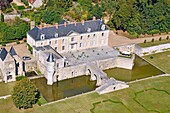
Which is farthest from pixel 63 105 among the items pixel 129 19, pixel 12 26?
pixel 129 19

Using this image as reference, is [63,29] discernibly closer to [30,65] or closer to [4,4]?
[30,65]

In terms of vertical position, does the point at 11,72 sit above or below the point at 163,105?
above

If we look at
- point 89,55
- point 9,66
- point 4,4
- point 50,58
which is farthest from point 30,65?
point 4,4

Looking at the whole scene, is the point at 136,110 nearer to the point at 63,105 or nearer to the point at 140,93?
the point at 140,93

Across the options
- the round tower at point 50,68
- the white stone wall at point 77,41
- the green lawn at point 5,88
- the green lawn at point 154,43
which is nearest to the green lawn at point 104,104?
the green lawn at point 5,88

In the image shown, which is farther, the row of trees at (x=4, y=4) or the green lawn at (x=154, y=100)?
the row of trees at (x=4, y=4)

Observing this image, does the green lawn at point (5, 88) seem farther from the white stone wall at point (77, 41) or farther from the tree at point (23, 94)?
the white stone wall at point (77, 41)
